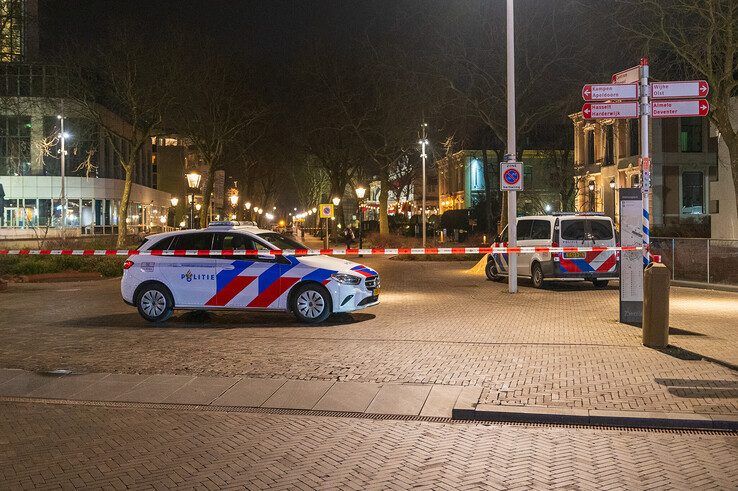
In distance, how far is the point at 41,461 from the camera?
6.16m

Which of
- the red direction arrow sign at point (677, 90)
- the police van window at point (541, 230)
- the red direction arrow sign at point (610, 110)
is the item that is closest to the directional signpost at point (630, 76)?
the red direction arrow sign at point (677, 90)

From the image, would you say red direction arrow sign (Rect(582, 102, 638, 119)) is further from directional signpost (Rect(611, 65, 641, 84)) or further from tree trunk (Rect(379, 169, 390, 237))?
tree trunk (Rect(379, 169, 390, 237))

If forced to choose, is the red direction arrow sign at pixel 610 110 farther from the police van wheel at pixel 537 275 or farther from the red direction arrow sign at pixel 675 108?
the police van wheel at pixel 537 275

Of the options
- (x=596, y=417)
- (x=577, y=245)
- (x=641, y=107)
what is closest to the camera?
(x=596, y=417)

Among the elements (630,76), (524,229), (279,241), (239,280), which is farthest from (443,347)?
(524,229)

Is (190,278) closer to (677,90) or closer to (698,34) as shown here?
(677,90)

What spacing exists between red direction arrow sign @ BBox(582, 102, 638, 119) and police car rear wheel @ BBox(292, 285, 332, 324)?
5506mm

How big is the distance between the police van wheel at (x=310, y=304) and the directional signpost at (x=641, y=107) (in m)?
5.19

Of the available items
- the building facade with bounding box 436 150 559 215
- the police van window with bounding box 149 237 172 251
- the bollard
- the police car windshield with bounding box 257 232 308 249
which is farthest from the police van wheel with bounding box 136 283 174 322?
the building facade with bounding box 436 150 559 215

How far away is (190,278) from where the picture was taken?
13.8m

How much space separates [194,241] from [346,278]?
9.96 feet

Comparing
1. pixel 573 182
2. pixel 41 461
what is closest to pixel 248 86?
pixel 573 182

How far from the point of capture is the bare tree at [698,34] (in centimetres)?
2197

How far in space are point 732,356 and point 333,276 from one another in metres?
6.40
